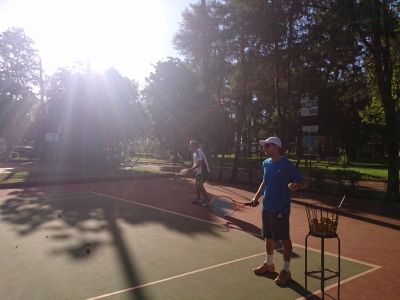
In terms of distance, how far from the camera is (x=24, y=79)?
5884 cm

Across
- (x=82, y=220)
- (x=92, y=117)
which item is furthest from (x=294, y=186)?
(x=92, y=117)

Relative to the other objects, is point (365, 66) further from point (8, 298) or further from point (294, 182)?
point (8, 298)

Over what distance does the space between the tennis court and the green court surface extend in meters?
0.01

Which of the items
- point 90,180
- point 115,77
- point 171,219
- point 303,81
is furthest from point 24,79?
point 171,219

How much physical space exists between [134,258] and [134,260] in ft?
0.45

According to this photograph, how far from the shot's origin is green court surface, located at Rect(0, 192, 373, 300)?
6.27 metres

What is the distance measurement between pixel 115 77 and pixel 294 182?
32.0 meters

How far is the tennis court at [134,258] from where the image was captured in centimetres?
629

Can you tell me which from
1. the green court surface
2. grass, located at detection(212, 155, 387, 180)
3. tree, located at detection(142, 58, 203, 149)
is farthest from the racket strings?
tree, located at detection(142, 58, 203, 149)

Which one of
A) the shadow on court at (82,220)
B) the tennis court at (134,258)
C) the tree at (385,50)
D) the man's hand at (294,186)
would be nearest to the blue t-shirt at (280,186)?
the man's hand at (294,186)

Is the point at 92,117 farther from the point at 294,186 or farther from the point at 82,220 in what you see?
the point at 294,186

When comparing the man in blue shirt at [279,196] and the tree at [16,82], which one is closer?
the man in blue shirt at [279,196]

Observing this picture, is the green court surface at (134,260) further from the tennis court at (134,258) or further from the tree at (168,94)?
the tree at (168,94)

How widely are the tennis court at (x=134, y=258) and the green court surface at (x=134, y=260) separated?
0.01 m
